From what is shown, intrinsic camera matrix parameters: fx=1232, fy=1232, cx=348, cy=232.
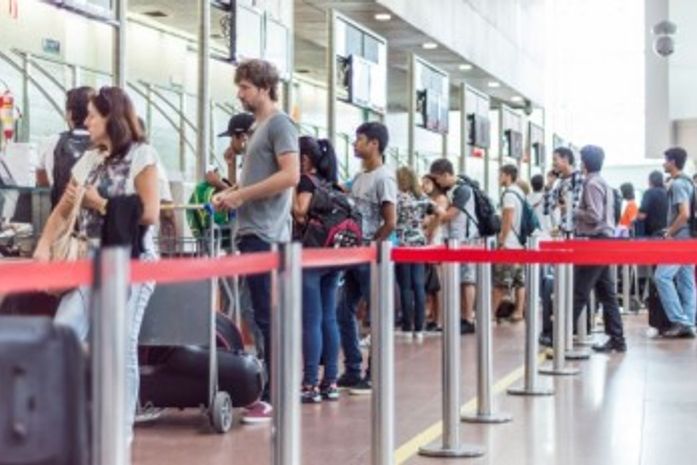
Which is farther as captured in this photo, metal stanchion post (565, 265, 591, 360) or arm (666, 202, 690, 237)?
arm (666, 202, 690, 237)

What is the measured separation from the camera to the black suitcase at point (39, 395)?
244 centimetres

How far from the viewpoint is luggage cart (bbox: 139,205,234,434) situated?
5.50m

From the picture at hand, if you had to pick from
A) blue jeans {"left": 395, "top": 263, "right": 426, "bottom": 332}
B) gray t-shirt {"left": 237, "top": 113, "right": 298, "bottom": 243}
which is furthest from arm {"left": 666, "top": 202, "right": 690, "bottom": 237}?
gray t-shirt {"left": 237, "top": 113, "right": 298, "bottom": 243}

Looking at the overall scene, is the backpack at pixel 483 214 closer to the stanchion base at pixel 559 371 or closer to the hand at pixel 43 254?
the stanchion base at pixel 559 371

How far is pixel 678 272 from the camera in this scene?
1155 centimetres

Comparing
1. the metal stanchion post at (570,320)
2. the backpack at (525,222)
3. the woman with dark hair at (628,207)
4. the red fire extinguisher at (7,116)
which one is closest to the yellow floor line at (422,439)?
the metal stanchion post at (570,320)

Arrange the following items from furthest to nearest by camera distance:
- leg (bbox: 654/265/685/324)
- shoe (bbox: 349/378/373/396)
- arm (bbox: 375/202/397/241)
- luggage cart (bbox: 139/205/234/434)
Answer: leg (bbox: 654/265/685/324) < arm (bbox: 375/202/397/241) < shoe (bbox: 349/378/373/396) < luggage cart (bbox: 139/205/234/434)

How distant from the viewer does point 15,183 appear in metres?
6.66

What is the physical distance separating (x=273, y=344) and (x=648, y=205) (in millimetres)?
9285

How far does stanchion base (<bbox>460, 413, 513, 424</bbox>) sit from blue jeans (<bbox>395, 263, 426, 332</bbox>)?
4.33 metres

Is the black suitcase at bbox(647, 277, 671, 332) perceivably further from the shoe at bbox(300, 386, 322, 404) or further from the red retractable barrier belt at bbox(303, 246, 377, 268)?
the red retractable barrier belt at bbox(303, 246, 377, 268)

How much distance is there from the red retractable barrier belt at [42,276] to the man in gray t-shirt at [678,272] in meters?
8.89

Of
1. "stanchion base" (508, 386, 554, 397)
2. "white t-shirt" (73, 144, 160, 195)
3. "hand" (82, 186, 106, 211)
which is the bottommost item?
"stanchion base" (508, 386, 554, 397)

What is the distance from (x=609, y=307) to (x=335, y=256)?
594 centimetres
